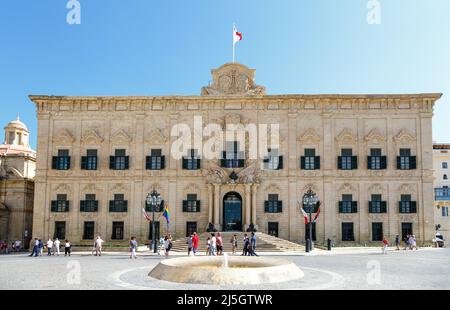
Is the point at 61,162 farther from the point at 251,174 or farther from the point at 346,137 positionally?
the point at 346,137

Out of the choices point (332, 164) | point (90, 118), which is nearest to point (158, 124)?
point (90, 118)

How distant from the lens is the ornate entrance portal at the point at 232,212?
39375 millimetres

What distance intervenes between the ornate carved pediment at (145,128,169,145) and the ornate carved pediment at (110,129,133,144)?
5.30 ft

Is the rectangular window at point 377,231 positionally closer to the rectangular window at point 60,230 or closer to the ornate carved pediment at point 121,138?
the ornate carved pediment at point 121,138

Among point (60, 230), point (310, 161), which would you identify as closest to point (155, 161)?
point (60, 230)

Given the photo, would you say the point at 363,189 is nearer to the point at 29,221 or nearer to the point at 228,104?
the point at 228,104

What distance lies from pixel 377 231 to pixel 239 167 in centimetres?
1275

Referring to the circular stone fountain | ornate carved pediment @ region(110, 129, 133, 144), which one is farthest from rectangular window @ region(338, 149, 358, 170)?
the circular stone fountain

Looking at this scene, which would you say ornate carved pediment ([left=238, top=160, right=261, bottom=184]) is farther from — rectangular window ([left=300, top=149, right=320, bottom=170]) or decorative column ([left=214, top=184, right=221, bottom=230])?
rectangular window ([left=300, top=149, right=320, bottom=170])

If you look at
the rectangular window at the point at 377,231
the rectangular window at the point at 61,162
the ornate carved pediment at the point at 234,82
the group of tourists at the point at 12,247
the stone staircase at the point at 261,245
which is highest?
the ornate carved pediment at the point at 234,82

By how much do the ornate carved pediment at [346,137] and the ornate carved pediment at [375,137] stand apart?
100 cm

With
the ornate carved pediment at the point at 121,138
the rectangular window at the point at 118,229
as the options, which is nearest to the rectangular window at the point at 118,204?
the rectangular window at the point at 118,229

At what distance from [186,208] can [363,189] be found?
595 inches
